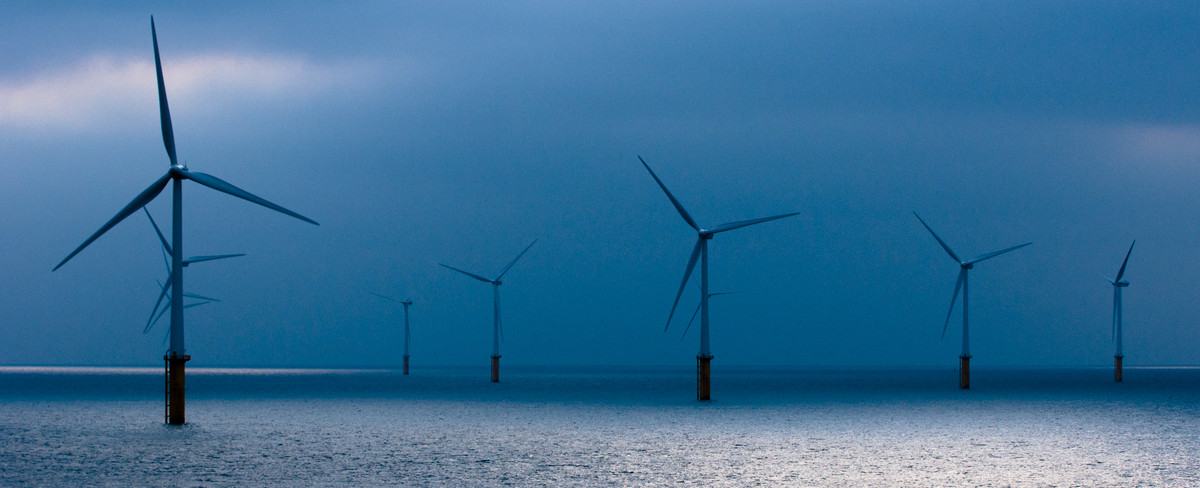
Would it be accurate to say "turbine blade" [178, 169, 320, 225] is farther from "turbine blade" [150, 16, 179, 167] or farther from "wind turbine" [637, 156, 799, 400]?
"wind turbine" [637, 156, 799, 400]

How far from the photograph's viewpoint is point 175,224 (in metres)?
43.2

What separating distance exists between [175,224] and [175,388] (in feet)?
21.2

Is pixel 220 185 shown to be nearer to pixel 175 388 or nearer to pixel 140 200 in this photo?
pixel 140 200

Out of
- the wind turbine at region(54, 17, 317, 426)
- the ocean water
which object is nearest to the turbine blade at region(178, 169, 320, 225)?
the wind turbine at region(54, 17, 317, 426)

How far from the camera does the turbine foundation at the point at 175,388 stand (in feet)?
139

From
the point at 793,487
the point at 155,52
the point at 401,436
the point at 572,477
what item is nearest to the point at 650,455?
the point at 572,477

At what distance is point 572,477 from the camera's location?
2645cm

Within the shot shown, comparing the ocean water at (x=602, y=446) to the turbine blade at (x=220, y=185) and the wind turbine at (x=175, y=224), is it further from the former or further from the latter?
the turbine blade at (x=220, y=185)

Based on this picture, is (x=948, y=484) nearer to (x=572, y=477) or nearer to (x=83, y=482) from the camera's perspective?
(x=572, y=477)

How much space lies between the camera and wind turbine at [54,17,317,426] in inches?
1661

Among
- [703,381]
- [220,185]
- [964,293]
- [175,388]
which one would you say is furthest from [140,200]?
[964,293]

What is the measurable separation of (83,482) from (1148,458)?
28.4 metres

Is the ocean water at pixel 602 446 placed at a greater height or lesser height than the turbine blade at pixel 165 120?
lesser

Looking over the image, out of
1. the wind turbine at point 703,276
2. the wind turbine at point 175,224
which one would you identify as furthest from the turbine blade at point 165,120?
the wind turbine at point 703,276
